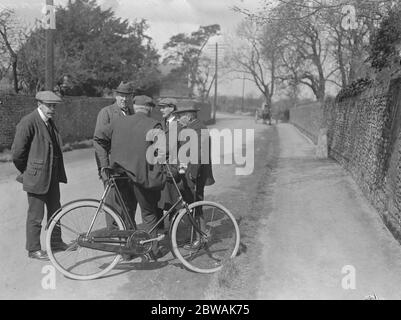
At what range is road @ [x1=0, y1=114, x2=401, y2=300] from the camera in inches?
174

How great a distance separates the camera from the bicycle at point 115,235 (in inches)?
186

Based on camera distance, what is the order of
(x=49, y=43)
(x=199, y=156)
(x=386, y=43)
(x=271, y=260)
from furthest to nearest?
(x=49, y=43), (x=386, y=43), (x=199, y=156), (x=271, y=260)

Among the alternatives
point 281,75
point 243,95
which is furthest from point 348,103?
point 243,95

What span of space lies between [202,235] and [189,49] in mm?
62821

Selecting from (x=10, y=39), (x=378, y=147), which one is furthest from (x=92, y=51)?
(x=378, y=147)

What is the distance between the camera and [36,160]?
5.18 m

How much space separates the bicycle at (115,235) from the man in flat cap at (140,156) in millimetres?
132

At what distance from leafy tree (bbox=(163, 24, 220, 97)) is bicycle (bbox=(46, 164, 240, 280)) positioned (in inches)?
2403

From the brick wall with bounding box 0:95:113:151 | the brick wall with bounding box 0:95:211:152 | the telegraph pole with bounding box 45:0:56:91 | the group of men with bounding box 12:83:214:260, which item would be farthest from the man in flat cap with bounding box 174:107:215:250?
the brick wall with bounding box 0:95:113:151

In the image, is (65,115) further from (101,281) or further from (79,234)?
(101,281)

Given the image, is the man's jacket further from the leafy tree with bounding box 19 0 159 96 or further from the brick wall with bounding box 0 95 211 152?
the leafy tree with bounding box 19 0 159 96

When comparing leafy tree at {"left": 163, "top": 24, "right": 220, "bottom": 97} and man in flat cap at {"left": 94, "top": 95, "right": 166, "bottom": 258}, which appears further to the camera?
leafy tree at {"left": 163, "top": 24, "right": 220, "bottom": 97}

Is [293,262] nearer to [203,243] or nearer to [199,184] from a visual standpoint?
[203,243]

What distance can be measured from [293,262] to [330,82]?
146ft
